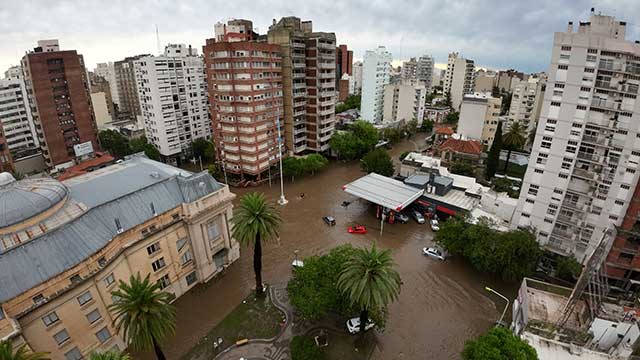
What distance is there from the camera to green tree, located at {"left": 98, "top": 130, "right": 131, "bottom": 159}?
284 ft

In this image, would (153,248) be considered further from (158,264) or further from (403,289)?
(403,289)

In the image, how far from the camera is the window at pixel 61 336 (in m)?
26.9

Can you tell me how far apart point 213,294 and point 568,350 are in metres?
38.4

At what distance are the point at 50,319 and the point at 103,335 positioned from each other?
18.5 feet

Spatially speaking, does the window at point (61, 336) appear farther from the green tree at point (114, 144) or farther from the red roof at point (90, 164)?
the green tree at point (114, 144)

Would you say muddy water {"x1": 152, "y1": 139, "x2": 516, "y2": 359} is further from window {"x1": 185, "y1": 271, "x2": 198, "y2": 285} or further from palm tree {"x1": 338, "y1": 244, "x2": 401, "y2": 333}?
palm tree {"x1": 338, "y1": 244, "x2": 401, "y2": 333}

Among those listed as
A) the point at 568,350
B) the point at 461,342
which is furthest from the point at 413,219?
the point at 568,350

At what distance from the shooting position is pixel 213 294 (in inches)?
1592

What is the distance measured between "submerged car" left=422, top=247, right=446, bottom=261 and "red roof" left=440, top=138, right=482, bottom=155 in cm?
4158

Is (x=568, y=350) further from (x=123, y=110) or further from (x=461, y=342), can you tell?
(x=123, y=110)

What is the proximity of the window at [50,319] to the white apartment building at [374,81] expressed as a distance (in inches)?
4120

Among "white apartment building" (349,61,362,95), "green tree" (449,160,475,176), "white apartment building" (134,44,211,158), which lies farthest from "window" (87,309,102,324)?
"white apartment building" (349,61,362,95)

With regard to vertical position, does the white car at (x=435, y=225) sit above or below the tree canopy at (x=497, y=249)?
below

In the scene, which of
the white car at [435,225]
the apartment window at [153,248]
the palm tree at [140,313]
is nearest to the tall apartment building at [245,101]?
the apartment window at [153,248]
